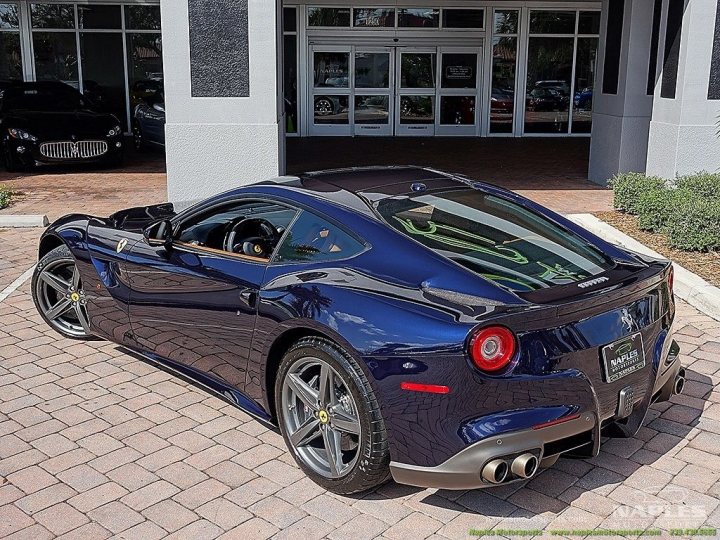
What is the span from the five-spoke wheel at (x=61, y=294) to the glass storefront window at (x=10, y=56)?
16.1 meters

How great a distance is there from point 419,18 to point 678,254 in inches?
605

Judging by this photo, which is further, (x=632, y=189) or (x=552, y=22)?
(x=552, y=22)

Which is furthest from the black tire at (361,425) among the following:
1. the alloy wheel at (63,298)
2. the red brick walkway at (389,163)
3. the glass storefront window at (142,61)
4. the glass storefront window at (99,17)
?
the glass storefront window at (99,17)

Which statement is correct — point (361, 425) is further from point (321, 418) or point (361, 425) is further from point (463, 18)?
point (463, 18)

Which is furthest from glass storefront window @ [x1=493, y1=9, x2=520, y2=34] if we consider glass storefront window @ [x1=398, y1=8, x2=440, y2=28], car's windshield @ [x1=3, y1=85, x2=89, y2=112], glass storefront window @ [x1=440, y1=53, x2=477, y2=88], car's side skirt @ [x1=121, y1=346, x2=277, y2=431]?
car's side skirt @ [x1=121, y1=346, x2=277, y2=431]

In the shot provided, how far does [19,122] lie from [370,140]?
939cm

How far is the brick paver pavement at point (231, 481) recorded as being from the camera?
3678 mm

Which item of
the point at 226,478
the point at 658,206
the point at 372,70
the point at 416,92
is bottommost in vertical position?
the point at 226,478

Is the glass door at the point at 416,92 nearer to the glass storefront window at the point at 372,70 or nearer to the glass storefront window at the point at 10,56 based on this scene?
the glass storefront window at the point at 372,70

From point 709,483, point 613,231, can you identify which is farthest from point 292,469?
point 613,231

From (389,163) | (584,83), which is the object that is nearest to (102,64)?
(389,163)

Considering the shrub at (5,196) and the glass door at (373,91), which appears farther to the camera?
the glass door at (373,91)

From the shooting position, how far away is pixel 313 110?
22141mm

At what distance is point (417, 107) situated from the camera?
2233 cm
